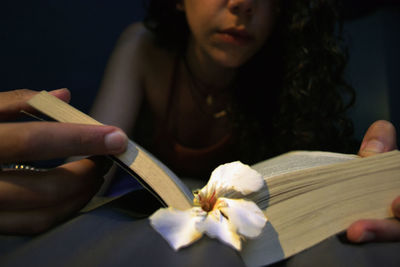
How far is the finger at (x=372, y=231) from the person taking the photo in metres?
0.45

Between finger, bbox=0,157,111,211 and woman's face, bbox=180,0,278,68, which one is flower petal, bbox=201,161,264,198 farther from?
woman's face, bbox=180,0,278,68

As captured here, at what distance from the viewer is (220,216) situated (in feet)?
1.40

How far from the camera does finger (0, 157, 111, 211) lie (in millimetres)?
423

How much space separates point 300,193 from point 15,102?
1.46ft

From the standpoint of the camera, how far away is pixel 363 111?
4.93 feet

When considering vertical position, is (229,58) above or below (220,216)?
above

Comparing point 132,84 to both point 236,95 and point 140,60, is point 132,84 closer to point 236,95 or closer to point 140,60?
point 140,60

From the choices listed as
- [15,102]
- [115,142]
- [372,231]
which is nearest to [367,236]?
[372,231]

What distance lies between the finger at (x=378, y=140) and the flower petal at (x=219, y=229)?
12.2 inches

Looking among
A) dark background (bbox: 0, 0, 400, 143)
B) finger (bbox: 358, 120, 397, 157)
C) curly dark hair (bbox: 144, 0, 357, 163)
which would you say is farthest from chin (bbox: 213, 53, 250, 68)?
dark background (bbox: 0, 0, 400, 143)

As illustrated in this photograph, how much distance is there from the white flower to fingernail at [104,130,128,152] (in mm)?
96

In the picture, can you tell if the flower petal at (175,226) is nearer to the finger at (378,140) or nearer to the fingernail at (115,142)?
the fingernail at (115,142)

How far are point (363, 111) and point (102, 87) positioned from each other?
114 centimetres

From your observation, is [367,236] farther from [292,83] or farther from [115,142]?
[292,83]
